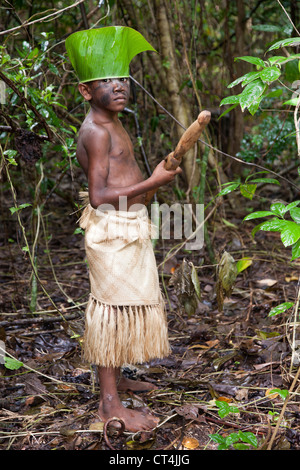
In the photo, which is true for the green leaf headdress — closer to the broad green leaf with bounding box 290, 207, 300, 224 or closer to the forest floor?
the broad green leaf with bounding box 290, 207, 300, 224

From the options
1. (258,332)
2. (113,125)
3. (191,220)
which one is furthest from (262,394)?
(191,220)

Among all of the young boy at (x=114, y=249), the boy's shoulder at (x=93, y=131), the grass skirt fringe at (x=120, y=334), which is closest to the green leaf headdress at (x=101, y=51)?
the young boy at (x=114, y=249)

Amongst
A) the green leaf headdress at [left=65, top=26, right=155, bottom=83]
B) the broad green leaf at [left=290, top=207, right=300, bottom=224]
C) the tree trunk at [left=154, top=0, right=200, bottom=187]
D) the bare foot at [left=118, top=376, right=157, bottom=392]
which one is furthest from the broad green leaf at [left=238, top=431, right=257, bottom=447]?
the tree trunk at [left=154, top=0, right=200, bottom=187]

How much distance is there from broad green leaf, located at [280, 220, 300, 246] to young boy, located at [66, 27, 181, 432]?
535 millimetres

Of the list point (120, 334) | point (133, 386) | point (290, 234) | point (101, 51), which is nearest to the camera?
point (290, 234)

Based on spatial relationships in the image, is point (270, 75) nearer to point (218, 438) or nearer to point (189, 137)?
point (189, 137)

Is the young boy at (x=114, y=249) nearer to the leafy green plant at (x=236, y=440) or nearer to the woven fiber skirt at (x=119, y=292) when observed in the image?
the woven fiber skirt at (x=119, y=292)

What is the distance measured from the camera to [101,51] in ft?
6.62

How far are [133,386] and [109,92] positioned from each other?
4.19ft

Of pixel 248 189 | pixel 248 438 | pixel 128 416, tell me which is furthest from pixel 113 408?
pixel 248 189

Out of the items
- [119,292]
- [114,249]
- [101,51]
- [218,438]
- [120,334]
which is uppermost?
[101,51]

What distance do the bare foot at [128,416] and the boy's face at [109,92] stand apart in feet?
3.79

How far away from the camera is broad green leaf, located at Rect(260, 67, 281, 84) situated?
184 cm
